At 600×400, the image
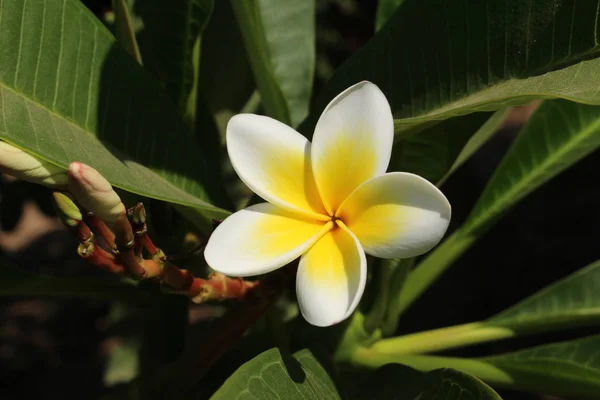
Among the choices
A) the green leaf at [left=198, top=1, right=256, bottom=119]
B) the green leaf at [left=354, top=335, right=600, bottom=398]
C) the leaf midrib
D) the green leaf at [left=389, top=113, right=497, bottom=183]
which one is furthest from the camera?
the green leaf at [left=198, top=1, right=256, bottom=119]

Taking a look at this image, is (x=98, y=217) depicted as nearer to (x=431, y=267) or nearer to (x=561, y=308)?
(x=431, y=267)

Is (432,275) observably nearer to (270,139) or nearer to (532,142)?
(532,142)

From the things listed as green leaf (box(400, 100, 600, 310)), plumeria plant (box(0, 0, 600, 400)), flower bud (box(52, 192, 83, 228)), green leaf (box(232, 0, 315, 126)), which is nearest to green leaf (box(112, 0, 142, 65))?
plumeria plant (box(0, 0, 600, 400))

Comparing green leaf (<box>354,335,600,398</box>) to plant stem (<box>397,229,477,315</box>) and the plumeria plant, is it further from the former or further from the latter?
plant stem (<box>397,229,477,315</box>)

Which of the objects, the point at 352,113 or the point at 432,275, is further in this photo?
the point at 432,275

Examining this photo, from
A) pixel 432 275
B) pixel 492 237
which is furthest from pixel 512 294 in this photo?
pixel 432 275

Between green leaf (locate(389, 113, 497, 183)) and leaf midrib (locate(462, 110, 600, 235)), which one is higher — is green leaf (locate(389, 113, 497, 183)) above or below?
above

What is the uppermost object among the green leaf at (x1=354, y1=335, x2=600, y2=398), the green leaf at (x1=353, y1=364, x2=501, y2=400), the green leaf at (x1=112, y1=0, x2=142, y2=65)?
the green leaf at (x1=112, y1=0, x2=142, y2=65)
